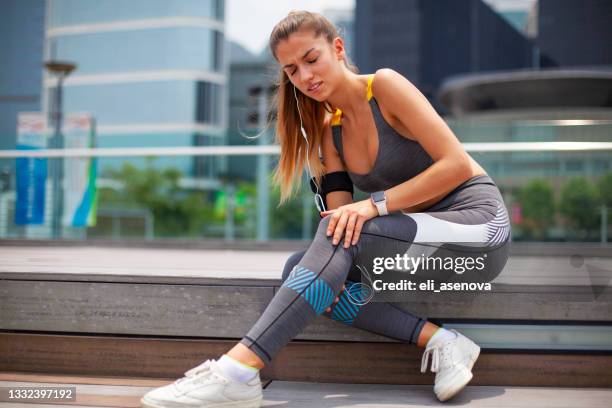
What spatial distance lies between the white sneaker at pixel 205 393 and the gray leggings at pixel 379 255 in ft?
0.28

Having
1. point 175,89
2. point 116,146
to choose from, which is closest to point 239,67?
point 175,89

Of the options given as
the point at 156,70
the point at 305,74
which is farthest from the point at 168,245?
the point at 156,70

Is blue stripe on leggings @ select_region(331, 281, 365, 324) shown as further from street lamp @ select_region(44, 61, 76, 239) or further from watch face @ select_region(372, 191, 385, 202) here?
street lamp @ select_region(44, 61, 76, 239)

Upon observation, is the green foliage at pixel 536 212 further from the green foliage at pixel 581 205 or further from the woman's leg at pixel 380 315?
the woman's leg at pixel 380 315

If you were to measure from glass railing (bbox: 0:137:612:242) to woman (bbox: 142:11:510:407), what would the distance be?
1909 mm

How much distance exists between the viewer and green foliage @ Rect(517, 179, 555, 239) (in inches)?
201

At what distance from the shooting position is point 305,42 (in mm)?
1361

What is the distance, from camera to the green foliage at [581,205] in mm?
4246

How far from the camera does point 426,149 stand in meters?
1.34

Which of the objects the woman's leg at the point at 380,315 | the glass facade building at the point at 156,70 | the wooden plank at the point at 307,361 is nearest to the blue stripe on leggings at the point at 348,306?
the woman's leg at the point at 380,315

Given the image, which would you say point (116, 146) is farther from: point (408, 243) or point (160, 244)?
point (408, 243)

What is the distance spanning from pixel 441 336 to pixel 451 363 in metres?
0.07

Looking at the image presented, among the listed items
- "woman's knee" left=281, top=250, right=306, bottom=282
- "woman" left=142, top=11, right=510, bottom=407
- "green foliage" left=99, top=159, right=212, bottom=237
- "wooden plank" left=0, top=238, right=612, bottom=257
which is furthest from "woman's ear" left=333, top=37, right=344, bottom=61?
"green foliage" left=99, top=159, right=212, bottom=237

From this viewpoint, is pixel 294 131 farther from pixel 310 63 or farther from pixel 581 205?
pixel 581 205
